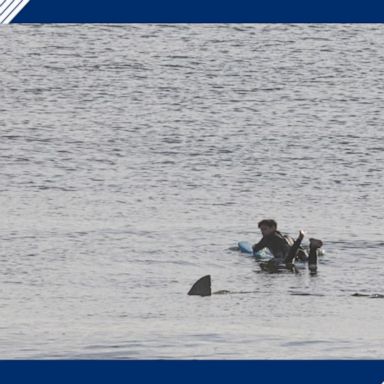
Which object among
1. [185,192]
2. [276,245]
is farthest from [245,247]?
[185,192]

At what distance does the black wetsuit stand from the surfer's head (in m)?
0.25

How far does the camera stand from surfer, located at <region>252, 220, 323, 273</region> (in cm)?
3391

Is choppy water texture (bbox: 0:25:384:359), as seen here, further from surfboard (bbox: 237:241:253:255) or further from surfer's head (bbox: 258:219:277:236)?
surfer's head (bbox: 258:219:277:236)

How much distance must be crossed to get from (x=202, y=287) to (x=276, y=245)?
4630 millimetres

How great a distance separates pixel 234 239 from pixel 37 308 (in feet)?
35.4

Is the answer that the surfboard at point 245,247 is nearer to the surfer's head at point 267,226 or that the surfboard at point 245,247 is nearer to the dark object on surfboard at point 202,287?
the surfer's head at point 267,226

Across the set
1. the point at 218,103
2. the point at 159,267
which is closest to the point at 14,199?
the point at 159,267

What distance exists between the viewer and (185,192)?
1918 inches

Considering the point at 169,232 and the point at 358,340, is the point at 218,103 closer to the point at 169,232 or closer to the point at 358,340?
the point at 169,232

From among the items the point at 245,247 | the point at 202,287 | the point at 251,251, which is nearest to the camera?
the point at 202,287

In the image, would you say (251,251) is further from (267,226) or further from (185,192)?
(185,192)

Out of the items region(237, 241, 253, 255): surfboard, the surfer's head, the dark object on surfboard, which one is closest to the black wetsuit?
the surfer's head

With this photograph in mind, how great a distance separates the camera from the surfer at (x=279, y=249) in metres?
33.9

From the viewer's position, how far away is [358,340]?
25031 mm
